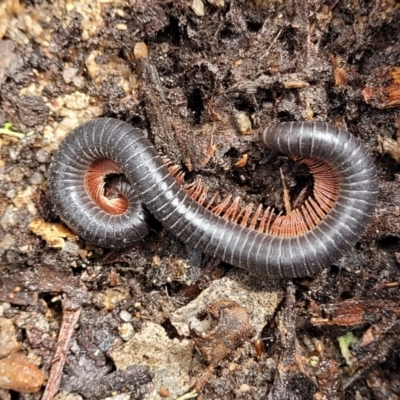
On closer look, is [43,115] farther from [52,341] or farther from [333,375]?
[333,375]

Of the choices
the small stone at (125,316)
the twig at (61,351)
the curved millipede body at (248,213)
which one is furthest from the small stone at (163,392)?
the curved millipede body at (248,213)

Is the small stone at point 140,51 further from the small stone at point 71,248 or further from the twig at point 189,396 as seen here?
the twig at point 189,396

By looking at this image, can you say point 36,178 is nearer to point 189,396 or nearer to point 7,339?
point 7,339

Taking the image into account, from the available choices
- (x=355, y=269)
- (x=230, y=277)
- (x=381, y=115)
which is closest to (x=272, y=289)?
(x=230, y=277)

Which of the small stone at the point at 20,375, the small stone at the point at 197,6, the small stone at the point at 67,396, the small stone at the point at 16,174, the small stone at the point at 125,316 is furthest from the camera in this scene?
the small stone at the point at 125,316

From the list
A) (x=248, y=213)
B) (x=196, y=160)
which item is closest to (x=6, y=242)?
(x=196, y=160)

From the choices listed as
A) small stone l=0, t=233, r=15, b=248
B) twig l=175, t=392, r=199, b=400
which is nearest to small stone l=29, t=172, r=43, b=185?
small stone l=0, t=233, r=15, b=248

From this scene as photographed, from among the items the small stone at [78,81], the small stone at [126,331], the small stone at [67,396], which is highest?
the small stone at [78,81]
